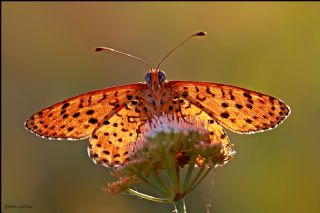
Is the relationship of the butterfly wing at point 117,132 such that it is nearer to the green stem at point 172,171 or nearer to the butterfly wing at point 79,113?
the butterfly wing at point 79,113

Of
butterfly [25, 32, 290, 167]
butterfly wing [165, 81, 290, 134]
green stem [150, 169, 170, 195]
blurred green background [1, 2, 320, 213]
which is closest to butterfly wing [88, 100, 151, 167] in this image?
butterfly [25, 32, 290, 167]

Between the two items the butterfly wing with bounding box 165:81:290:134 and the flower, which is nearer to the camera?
the flower

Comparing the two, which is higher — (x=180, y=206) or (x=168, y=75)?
(x=168, y=75)

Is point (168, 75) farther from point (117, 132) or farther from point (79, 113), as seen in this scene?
point (79, 113)

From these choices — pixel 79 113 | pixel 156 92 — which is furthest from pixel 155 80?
pixel 79 113

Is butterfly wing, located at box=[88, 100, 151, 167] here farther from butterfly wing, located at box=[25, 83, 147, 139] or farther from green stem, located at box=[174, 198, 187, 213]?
green stem, located at box=[174, 198, 187, 213]

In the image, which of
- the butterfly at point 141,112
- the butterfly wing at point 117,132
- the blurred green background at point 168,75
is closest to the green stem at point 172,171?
the butterfly at point 141,112
